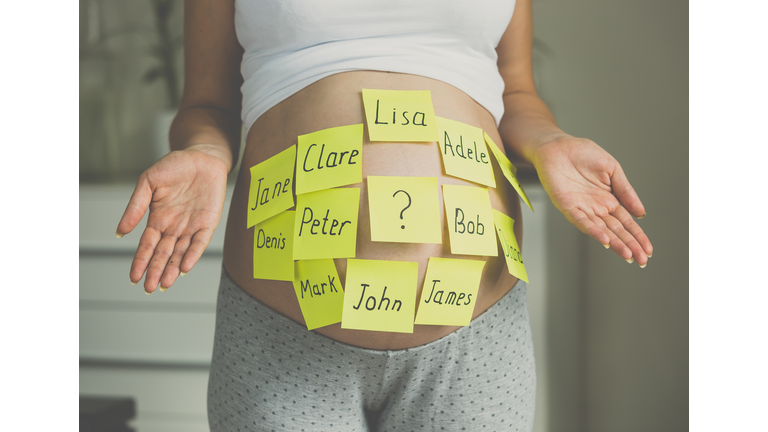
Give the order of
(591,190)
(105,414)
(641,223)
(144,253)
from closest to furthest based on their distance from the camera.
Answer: (144,253)
(591,190)
(105,414)
(641,223)

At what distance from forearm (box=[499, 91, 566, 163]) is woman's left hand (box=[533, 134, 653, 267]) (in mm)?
26

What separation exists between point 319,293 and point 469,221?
163 mm

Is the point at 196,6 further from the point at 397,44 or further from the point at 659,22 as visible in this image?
the point at 659,22

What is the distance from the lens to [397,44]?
527 millimetres

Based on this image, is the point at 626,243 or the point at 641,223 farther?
the point at 641,223

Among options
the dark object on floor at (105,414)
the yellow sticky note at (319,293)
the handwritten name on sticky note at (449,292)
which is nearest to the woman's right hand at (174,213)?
the yellow sticky note at (319,293)

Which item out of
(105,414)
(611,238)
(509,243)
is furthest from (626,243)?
(105,414)

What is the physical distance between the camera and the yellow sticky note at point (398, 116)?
0.48 m

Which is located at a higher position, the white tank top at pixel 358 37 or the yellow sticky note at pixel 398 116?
the white tank top at pixel 358 37

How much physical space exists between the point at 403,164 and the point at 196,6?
1.12 ft

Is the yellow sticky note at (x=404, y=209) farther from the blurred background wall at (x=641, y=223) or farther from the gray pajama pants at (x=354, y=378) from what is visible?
the blurred background wall at (x=641, y=223)

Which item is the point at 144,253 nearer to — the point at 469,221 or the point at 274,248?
the point at 274,248

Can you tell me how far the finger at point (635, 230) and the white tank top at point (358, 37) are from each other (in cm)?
21

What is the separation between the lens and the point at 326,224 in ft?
1.53
